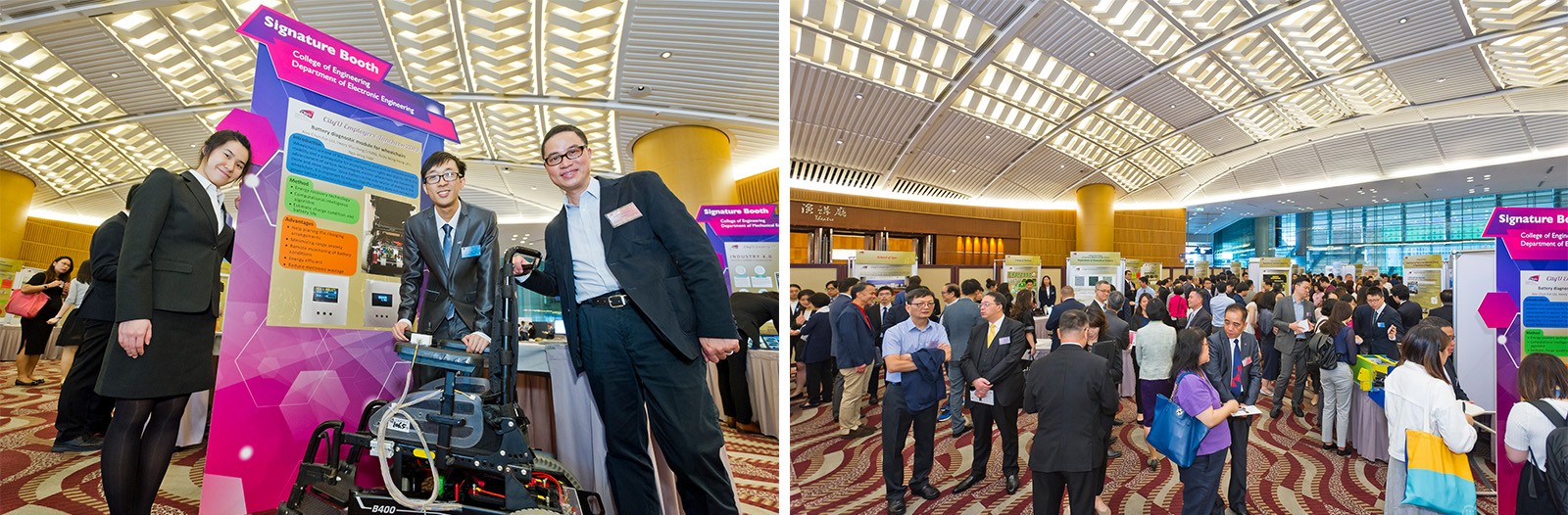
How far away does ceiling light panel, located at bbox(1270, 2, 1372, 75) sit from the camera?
9625 millimetres

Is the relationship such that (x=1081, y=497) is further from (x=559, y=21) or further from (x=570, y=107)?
(x=559, y=21)

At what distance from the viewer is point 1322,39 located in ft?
33.7

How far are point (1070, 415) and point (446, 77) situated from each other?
3836 mm

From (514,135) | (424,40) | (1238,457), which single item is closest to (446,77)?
(424,40)

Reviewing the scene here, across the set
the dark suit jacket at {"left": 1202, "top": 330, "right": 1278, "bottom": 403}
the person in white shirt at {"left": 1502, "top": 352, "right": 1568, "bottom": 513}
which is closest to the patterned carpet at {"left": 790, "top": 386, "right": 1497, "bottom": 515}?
the dark suit jacket at {"left": 1202, "top": 330, "right": 1278, "bottom": 403}

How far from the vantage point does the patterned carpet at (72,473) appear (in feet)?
6.97

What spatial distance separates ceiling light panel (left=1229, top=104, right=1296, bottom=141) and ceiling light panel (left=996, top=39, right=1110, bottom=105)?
13.8 ft

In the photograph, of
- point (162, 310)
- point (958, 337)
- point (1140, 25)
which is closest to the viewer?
point (162, 310)

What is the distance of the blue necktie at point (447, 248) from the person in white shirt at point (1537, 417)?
13.5 feet

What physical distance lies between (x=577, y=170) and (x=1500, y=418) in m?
4.70

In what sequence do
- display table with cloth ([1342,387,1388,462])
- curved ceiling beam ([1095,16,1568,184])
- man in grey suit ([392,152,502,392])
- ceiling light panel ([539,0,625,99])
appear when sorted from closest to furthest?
man in grey suit ([392,152,502,392]), ceiling light panel ([539,0,625,99]), display table with cloth ([1342,387,1388,462]), curved ceiling beam ([1095,16,1568,184])

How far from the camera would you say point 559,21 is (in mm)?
3969

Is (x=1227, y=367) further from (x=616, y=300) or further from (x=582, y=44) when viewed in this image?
(x=582, y=44)

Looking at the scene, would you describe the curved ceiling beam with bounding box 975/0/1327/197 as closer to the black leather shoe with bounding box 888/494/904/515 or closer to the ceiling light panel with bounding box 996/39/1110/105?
the ceiling light panel with bounding box 996/39/1110/105
